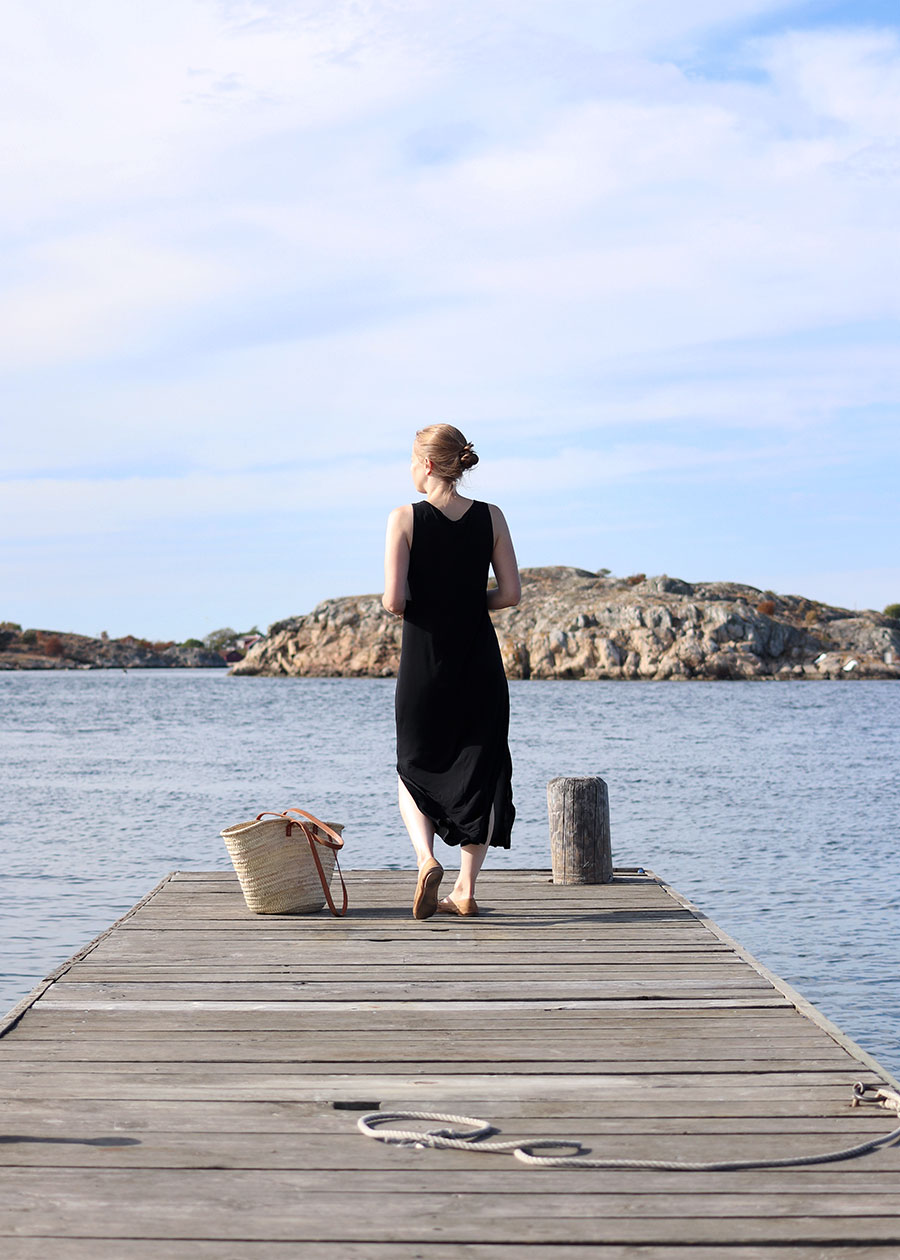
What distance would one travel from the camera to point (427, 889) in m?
6.21

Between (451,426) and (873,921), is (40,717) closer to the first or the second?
(873,921)

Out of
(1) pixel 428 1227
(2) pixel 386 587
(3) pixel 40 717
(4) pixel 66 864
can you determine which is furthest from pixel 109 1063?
(3) pixel 40 717

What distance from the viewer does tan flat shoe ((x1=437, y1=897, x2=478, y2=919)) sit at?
21.8 ft

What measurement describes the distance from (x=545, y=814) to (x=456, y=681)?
1403 cm

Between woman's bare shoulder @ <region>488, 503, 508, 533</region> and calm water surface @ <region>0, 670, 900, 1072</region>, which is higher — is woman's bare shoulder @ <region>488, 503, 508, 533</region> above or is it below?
above

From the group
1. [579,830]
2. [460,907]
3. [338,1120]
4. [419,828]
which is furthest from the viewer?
[579,830]

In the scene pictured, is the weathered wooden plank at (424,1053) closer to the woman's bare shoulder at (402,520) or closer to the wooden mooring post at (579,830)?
the woman's bare shoulder at (402,520)

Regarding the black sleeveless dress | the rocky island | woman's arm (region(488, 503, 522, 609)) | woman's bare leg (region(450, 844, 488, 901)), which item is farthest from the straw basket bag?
the rocky island

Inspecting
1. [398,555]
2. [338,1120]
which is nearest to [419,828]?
[398,555]

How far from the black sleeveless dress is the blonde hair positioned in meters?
0.19

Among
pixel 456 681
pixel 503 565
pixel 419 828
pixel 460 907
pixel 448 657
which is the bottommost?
pixel 460 907

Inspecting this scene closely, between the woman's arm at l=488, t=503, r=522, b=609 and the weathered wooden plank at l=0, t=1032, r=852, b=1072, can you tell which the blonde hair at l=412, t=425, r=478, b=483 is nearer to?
the woman's arm at l=488, t=503, r=522, b=609

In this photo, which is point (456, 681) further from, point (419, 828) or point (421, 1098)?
point (421, 1098)

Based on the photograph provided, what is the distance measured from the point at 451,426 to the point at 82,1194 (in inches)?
161
